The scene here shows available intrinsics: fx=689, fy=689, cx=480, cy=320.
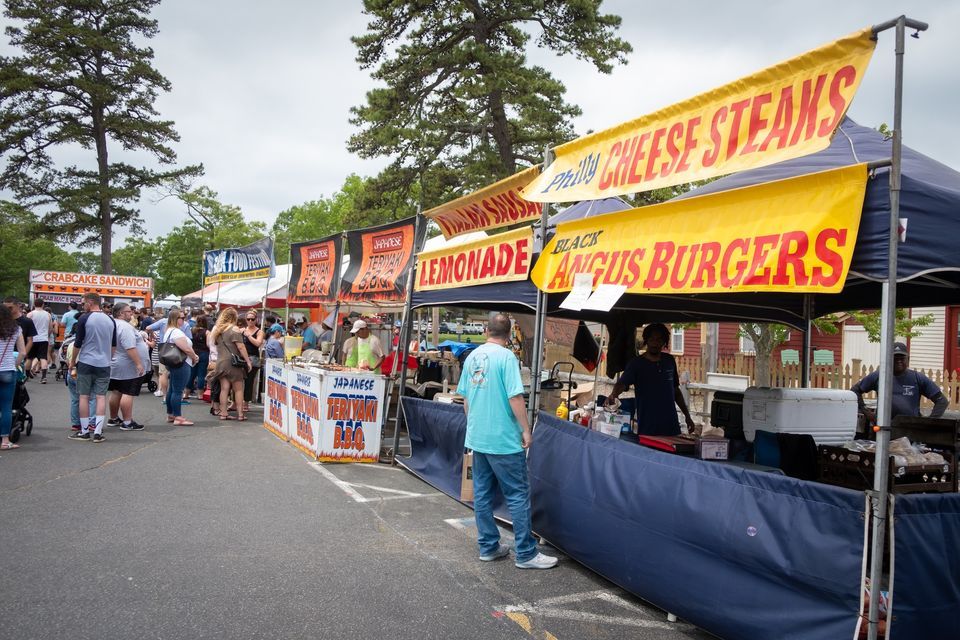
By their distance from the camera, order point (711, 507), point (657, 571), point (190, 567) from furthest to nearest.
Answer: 1. point (190, 567)
2. point (657, 571)
3. point (711, 507)

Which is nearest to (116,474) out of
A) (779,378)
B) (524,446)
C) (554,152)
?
(524,446)

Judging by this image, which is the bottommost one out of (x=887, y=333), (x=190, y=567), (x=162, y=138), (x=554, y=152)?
(x=190, y=567)

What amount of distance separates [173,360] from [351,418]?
3.65 m

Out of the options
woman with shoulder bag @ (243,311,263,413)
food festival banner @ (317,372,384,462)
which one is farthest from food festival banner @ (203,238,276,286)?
food festival banner @ (317,372,384,462)

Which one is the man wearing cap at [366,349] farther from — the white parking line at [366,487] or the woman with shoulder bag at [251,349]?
the woman with shoulder bag at [251,349]

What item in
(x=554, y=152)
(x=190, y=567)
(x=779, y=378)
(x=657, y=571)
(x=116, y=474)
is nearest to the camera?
(x=657, y=571)

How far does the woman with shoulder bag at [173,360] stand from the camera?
10445 millimetres

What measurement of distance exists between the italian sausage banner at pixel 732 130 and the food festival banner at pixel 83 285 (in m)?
29.1

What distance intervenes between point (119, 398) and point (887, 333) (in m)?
10.0

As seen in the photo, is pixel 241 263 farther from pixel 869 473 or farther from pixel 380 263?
pixel 869 473

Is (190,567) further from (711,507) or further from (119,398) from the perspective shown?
(119,398)

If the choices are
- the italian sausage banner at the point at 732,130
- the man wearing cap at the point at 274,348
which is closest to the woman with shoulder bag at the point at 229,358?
the man wearing cap at the point at 274,348

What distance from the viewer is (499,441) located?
16.2 feet

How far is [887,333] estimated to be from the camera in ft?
10.5
